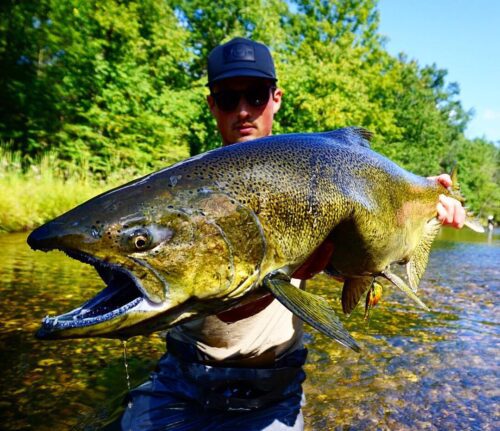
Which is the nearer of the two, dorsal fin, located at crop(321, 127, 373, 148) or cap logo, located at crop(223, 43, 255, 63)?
dorsal fin, located at crop(321, 127, 373, 148)

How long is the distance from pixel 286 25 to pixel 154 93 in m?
12.1

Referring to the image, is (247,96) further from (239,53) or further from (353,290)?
(353,290)

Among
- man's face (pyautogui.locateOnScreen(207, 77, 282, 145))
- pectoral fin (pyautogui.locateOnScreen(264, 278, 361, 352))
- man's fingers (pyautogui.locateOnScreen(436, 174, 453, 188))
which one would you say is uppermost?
man's face (pyautogui.locateOnScreen(207, 77, 282, 145))

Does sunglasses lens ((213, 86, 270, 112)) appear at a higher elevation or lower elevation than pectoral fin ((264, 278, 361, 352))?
higher

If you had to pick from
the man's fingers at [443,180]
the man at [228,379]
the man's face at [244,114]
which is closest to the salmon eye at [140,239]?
the man at [228,379]

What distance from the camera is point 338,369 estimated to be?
4.08m

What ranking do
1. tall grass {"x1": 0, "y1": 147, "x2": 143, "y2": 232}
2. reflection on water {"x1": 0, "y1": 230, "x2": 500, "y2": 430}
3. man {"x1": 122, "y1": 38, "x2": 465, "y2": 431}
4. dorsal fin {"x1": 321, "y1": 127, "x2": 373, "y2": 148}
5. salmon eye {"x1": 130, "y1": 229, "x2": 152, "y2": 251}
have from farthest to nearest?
tall grass {"x1": 0, "y1": 147, "x2": 143, "y2": 232} → reflection on water {"x1": 0, "y1": 230, "x2": 500, "y2": 430} → man {"x1": 122, "y1": 38, "x2": 465, "y2": 431} → dorsal fin {"x1": 321, "y1": 127, "x2": 373, "y2": 148} → salmon eye {"x1": 130, "y1": 229, "x2": 152, "y2": 251}

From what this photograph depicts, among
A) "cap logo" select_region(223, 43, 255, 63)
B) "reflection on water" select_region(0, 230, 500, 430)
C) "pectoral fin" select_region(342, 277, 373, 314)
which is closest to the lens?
"pectoral fin" select_region(342, 277, 373, 314)

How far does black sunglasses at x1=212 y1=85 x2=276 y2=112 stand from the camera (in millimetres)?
3361

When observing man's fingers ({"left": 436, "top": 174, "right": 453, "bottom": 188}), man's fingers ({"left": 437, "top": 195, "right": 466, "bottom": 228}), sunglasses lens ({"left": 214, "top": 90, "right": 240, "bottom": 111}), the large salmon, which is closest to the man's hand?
man's fingers ({"left": 437, "top": 195, "right": 466, "bottom": 228})

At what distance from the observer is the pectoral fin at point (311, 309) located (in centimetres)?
150

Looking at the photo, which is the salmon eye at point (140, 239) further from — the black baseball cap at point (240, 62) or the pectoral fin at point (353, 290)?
the black baseball cap at point (240, 62)

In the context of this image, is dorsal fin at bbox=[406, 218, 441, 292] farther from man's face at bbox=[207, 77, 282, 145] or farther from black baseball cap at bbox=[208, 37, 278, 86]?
black baseball cap at bbox=[208, 37, 278, 86]

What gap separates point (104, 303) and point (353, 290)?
5.97 feet
